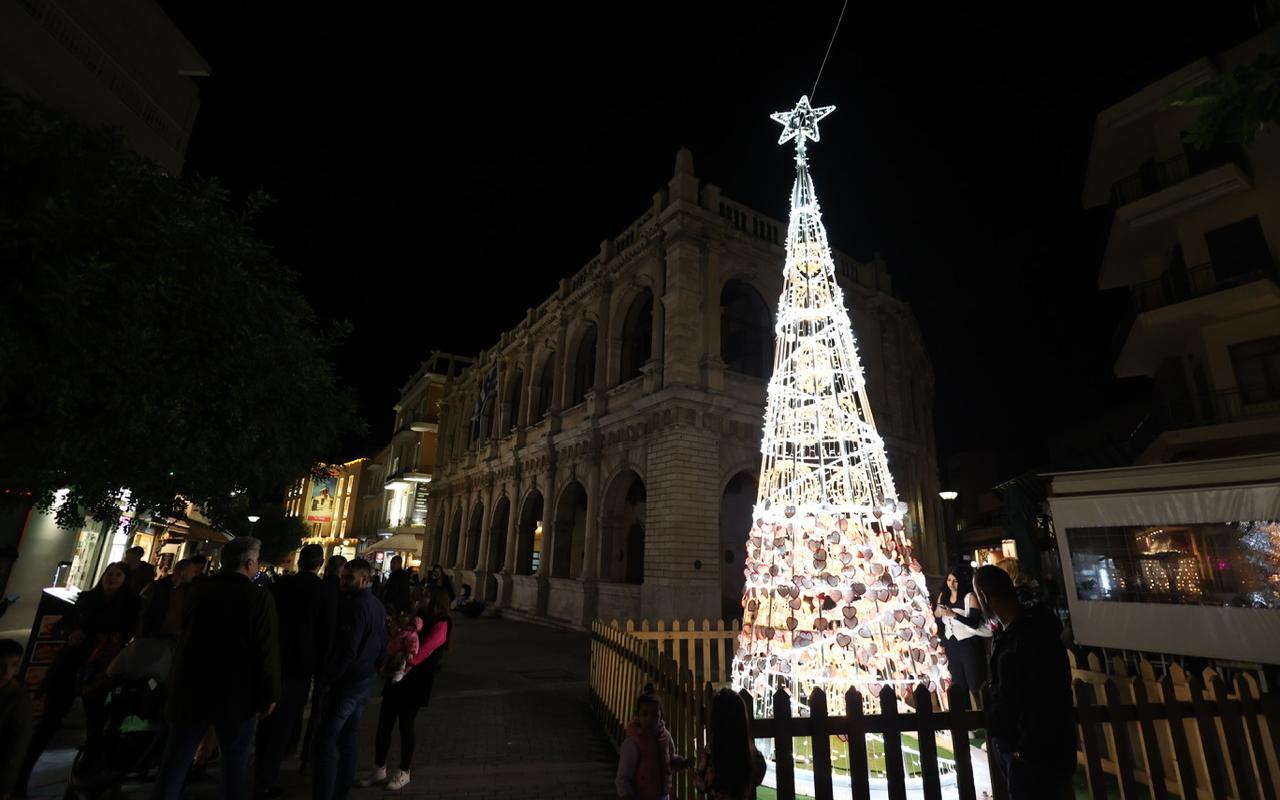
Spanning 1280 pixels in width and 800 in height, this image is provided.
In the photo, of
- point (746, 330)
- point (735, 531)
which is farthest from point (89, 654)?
point (746, 330)

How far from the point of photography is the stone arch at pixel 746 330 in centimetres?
1803

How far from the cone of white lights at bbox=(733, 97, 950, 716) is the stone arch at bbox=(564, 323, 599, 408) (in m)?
14.6

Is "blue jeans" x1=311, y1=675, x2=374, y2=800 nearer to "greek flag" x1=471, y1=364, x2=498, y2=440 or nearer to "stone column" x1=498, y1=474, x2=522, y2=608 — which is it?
"stone column" x1=498, y1=474, x2=522, y2=608

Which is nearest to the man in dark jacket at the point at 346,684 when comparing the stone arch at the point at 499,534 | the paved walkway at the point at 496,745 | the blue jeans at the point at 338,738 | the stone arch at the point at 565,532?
the blue jeans at the point at 338,738

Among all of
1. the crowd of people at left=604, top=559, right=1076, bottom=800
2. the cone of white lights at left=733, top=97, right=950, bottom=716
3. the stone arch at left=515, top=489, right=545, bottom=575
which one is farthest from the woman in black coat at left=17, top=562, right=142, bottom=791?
the stone arch at left=515, top=489, right=545, bottom=575

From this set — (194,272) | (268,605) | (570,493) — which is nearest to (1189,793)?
(268,605)

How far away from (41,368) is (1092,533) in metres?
15.2

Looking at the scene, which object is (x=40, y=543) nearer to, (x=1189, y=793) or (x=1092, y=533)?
(x=1189, y=793)

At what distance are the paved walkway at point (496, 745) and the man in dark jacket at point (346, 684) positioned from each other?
0.70m

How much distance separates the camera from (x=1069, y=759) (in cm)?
293

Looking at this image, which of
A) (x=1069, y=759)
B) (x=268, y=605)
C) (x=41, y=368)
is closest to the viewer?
(x=1069, y=759)

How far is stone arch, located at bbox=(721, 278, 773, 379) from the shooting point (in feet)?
59.2

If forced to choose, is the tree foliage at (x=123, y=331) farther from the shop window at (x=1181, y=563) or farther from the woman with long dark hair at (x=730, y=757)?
the shop window at (x=1181, y=563)

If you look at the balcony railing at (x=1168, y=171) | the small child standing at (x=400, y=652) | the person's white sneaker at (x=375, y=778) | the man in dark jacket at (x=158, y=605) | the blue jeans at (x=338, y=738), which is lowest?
the person's white sneaker at (x=375, y=778)
